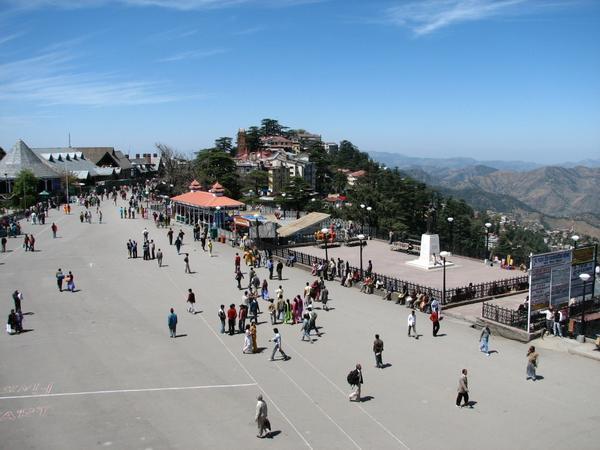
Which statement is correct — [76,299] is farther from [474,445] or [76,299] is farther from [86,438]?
[474,445]

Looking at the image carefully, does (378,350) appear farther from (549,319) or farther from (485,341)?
(549,319)

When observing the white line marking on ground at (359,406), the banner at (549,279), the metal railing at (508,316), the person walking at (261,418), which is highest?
the banner at (549,279)

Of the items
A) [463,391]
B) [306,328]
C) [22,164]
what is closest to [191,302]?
[306,328]

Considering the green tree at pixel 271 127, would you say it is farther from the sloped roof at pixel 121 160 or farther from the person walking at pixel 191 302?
the person walking at pixel 191 302

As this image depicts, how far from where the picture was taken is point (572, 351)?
56.6 ft

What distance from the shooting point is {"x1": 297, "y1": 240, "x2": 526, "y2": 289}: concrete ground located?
2702 cm

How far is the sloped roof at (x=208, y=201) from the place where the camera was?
38.7m

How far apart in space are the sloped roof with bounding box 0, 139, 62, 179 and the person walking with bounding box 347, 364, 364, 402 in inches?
2560

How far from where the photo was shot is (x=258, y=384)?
1397 centimetres

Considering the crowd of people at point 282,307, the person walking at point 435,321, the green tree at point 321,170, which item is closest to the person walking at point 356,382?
the crowd of people at point 282,307

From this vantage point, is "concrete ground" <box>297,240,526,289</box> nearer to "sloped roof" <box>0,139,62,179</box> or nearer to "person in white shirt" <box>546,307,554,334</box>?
"person in white shirt" <box>546,307,554,334</box>

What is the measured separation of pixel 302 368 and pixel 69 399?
613 centimetres

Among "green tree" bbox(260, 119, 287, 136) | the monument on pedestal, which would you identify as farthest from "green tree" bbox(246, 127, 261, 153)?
the monument on pedestal

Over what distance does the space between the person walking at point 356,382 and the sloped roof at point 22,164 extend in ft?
213
